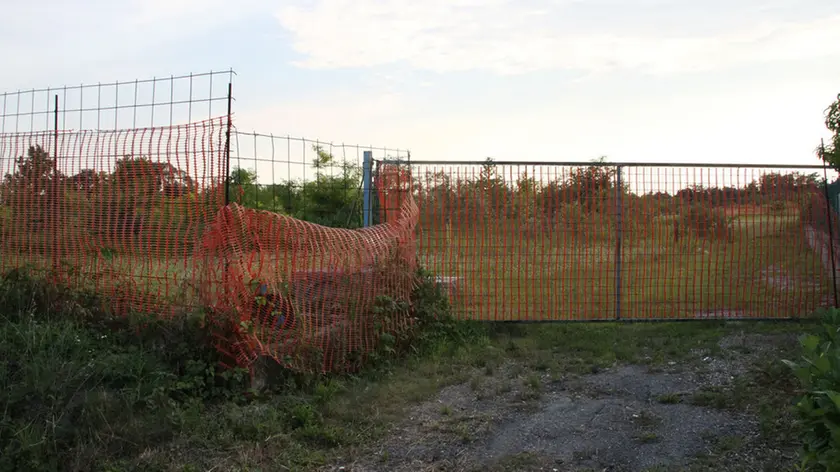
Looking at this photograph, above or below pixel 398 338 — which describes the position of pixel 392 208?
above

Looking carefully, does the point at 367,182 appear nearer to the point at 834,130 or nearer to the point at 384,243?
the point at 384,243

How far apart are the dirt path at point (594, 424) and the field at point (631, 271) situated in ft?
5.56

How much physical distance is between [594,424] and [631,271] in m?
3.59

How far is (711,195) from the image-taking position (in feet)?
27.4

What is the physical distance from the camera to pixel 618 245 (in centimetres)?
818

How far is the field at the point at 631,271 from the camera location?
8.09 metres

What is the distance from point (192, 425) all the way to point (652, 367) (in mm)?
4157

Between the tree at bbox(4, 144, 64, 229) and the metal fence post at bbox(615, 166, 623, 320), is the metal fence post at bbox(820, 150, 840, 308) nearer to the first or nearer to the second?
the metal fence post at bbox(615, 166, 623, 320)

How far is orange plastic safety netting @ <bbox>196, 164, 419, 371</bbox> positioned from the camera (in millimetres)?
5312

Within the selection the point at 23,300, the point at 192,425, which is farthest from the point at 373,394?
the point at 23,300

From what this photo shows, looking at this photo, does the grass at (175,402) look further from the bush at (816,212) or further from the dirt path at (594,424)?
the bush at (816,212)

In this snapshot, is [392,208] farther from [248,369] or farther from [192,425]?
[192,425]

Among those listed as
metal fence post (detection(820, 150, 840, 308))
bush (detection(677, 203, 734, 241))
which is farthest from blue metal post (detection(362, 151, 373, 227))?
metal fence post (detection(820, 150, 840, 308))

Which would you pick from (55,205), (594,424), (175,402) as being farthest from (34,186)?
(594,424)
